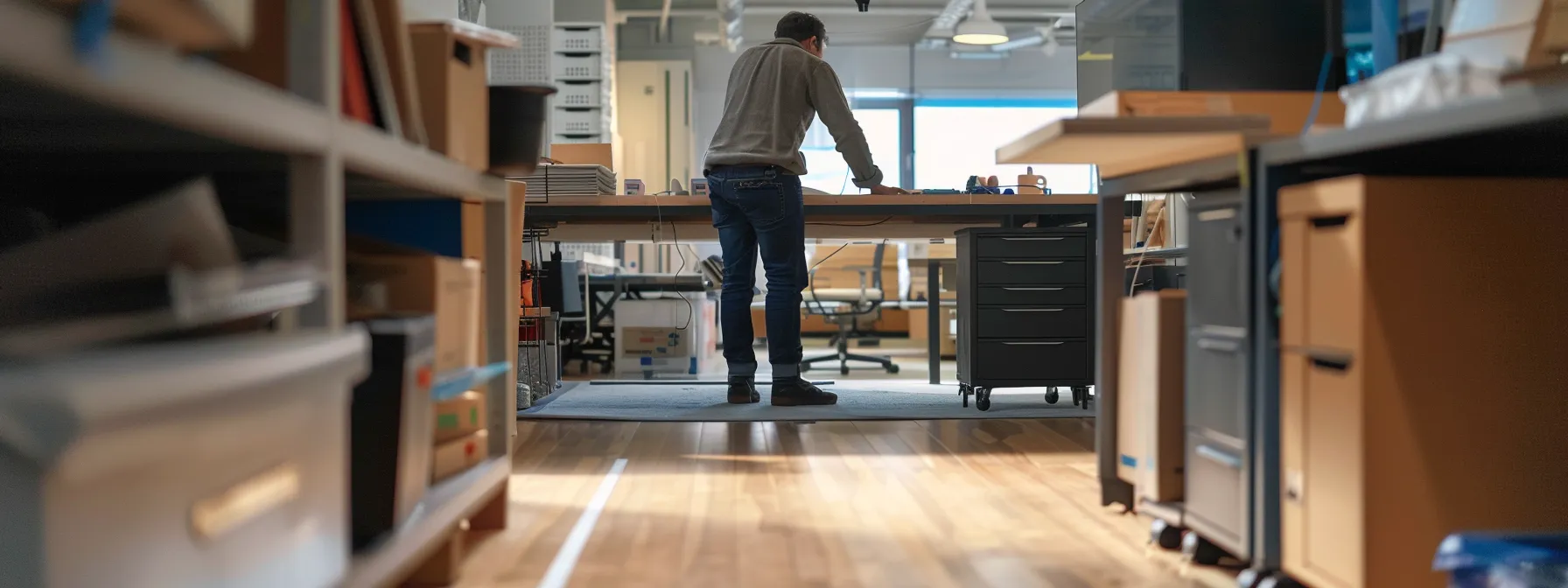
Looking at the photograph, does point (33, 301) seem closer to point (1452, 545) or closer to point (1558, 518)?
point (1452, 545)

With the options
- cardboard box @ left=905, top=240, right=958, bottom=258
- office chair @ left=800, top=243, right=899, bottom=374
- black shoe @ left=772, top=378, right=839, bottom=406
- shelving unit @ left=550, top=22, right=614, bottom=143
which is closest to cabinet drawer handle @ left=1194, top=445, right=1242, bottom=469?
black shoe @ left=772, top=378, right=839, bottom=406

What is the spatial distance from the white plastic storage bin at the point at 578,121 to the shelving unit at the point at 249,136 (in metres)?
5.47

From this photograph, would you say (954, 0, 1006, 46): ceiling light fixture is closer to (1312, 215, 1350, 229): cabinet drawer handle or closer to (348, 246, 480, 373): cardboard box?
(1312, 215, 1350, 229): cabinet drawer handle

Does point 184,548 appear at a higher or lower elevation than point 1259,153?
lower

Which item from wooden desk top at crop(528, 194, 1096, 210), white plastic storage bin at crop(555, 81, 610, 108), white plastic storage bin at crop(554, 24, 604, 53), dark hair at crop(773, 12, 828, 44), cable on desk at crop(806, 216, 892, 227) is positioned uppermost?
white plastic storage bin at crop(554, 24, 604, 53)

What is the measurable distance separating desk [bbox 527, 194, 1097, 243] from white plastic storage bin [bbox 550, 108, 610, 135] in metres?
2.81

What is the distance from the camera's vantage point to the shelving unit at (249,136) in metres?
0.66

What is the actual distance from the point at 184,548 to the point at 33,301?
391 millimetres

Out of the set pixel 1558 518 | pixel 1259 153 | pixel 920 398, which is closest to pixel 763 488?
pixel 1259 153

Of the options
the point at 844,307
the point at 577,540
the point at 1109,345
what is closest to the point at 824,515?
the point at 577,540

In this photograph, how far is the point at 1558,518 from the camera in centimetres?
121

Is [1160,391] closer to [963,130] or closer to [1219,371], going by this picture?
[1219,371]

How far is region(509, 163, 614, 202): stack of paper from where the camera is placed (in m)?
3.58

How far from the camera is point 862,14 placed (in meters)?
9.39
